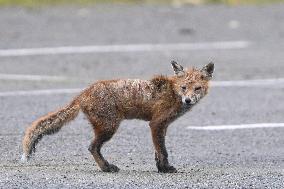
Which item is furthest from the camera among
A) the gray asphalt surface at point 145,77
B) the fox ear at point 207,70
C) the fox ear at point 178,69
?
the fox ear at point 207,70

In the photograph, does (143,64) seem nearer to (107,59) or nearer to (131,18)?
(107,59)

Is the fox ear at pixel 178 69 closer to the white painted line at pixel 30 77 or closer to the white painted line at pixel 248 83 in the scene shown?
the white painted line at pixel 248 83

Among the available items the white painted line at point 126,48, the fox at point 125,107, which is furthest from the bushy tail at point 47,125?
the white painted line at point 126,48

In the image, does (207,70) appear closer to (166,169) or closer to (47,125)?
(166,169)

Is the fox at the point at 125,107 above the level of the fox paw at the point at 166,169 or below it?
above

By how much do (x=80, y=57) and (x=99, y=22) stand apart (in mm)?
3006

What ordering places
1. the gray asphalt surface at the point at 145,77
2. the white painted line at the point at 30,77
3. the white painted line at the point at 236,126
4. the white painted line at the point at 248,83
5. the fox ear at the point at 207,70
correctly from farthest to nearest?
the white painted line at the point at 30,77, the white painted line at the point at 248,83, the white painted line at the point at 236,126, the fox ear at the point at 207,70, the gray asphalt surface at the point at 145,77

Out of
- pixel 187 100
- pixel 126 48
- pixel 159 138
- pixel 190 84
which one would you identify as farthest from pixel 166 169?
pixel 126 48

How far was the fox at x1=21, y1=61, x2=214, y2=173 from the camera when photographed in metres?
10.4

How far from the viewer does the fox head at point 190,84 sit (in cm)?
1062

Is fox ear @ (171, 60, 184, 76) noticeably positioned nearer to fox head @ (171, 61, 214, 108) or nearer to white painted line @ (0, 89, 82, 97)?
fox head @ (171, 61, 214, 108)

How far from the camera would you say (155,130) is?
34.8ft

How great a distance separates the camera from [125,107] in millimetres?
10531

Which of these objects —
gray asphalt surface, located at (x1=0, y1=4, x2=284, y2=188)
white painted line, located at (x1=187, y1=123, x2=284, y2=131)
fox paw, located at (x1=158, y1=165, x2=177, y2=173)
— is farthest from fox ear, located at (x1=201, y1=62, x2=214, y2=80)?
white painted line, located at (x1=187, y1=123, x2=284, y2=131)
